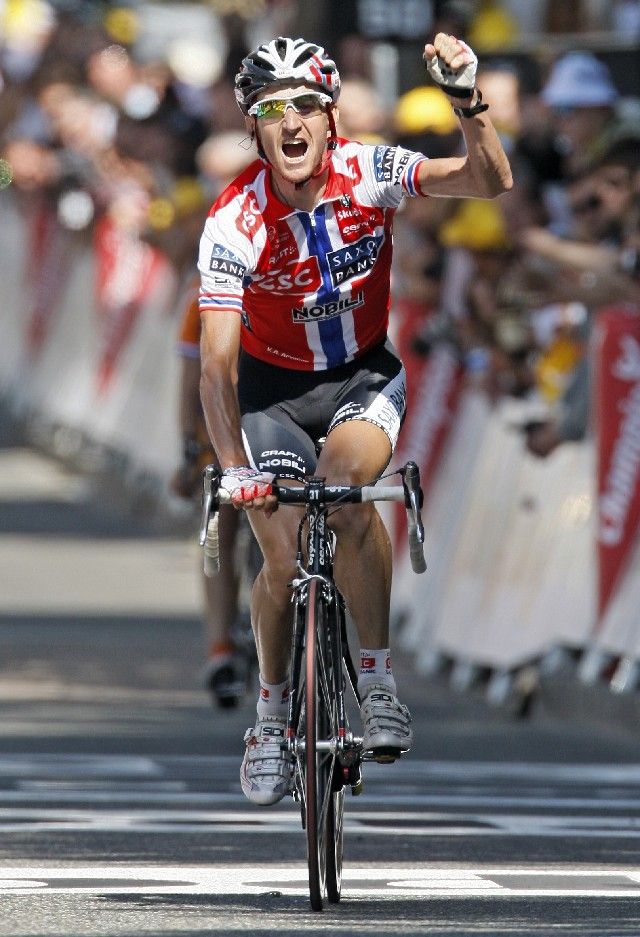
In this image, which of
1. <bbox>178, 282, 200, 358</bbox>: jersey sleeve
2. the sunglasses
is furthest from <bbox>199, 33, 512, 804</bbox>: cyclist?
<bbox>178, 282, 200, 358</bbox>: jersey sleeve

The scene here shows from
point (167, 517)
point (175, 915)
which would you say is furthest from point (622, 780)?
point (167, 517)

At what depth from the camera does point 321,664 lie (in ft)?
27.8

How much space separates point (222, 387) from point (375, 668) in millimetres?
980

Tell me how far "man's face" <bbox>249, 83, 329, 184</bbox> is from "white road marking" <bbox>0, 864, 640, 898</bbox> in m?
2.05

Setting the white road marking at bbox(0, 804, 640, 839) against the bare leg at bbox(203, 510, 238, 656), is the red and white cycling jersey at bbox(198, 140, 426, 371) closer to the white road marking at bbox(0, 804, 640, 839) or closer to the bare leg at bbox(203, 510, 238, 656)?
the white road marking at bbox(0, 804, 640, 839)

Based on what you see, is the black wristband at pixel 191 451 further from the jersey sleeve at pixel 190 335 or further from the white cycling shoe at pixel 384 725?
the white cycling shoe at pixel 384 725

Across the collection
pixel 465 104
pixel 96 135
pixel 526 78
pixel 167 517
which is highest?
pixel 465 104

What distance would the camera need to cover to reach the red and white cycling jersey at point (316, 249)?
8.87 metres

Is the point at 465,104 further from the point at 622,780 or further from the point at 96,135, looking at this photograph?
the point at 96,135

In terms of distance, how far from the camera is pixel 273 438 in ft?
29.6

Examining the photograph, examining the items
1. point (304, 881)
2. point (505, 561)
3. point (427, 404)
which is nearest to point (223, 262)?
point (304, 881)

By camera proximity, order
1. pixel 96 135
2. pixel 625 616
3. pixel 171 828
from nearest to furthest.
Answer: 1. pixel 171 828
2. pixel 625 616
3. pixel 96 135

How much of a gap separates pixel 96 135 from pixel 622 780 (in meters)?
13.8

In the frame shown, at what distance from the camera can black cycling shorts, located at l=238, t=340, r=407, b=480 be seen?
29.4 feet
